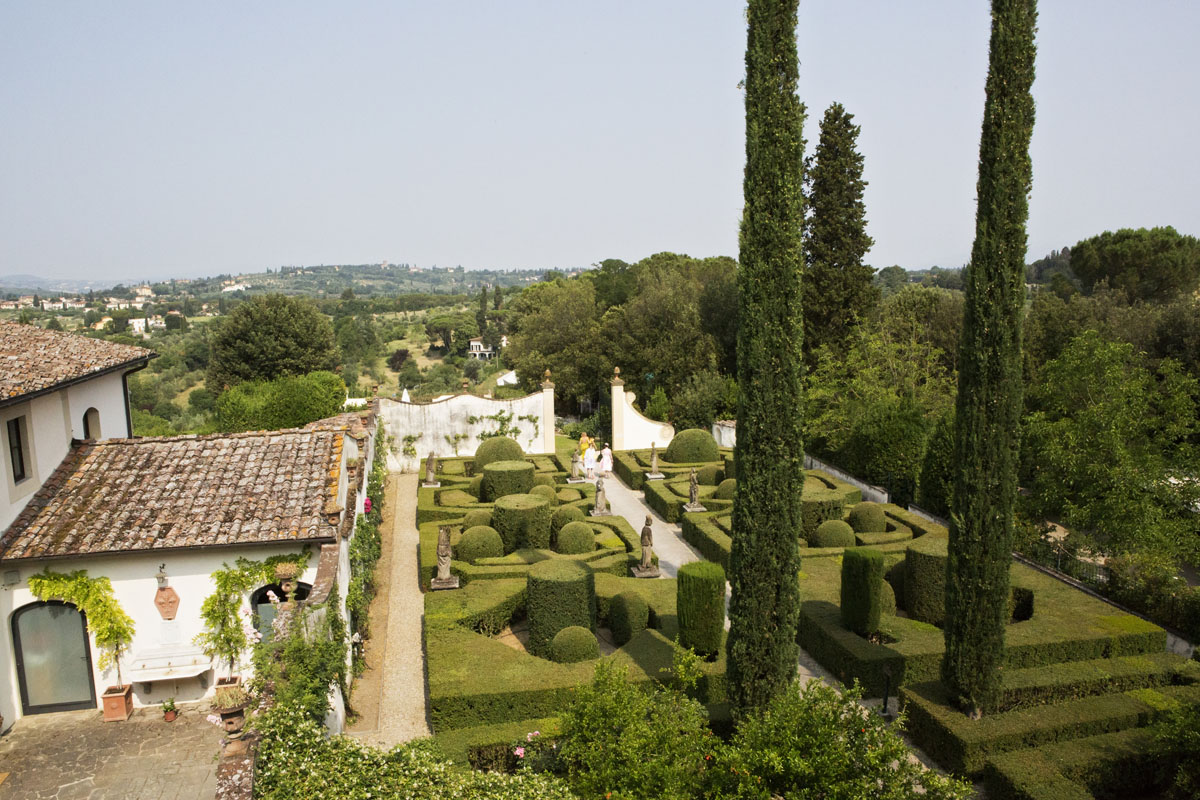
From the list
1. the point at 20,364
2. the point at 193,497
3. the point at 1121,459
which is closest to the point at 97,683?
the point at 193,497

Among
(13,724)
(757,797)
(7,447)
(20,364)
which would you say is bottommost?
(13,724)

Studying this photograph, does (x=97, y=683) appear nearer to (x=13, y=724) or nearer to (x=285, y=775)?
(x=13, y=724)

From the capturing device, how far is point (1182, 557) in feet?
49.0

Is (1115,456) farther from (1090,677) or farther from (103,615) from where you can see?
(103,615)

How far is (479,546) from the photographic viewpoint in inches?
659

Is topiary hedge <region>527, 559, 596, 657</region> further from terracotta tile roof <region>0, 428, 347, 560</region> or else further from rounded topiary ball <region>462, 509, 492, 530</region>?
rounded topiary ball <region>462, 509, 492, 530</region>

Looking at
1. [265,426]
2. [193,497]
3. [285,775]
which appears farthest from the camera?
[265,426]

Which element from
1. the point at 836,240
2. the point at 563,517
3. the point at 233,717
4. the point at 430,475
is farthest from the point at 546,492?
the point at 836,240

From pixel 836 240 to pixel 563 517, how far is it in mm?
19191

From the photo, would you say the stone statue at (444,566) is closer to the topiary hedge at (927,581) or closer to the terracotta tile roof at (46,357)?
the terracotta tile roof at (46,357)

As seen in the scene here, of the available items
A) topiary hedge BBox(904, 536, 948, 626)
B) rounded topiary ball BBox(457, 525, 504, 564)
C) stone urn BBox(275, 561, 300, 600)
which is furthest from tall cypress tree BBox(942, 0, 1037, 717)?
rounded topiary ball BBox(457, 525, 504, 564)

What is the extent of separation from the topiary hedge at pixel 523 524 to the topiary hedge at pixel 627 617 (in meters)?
4.15

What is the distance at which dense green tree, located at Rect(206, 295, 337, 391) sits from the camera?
125ft

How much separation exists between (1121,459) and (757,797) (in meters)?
12.2
